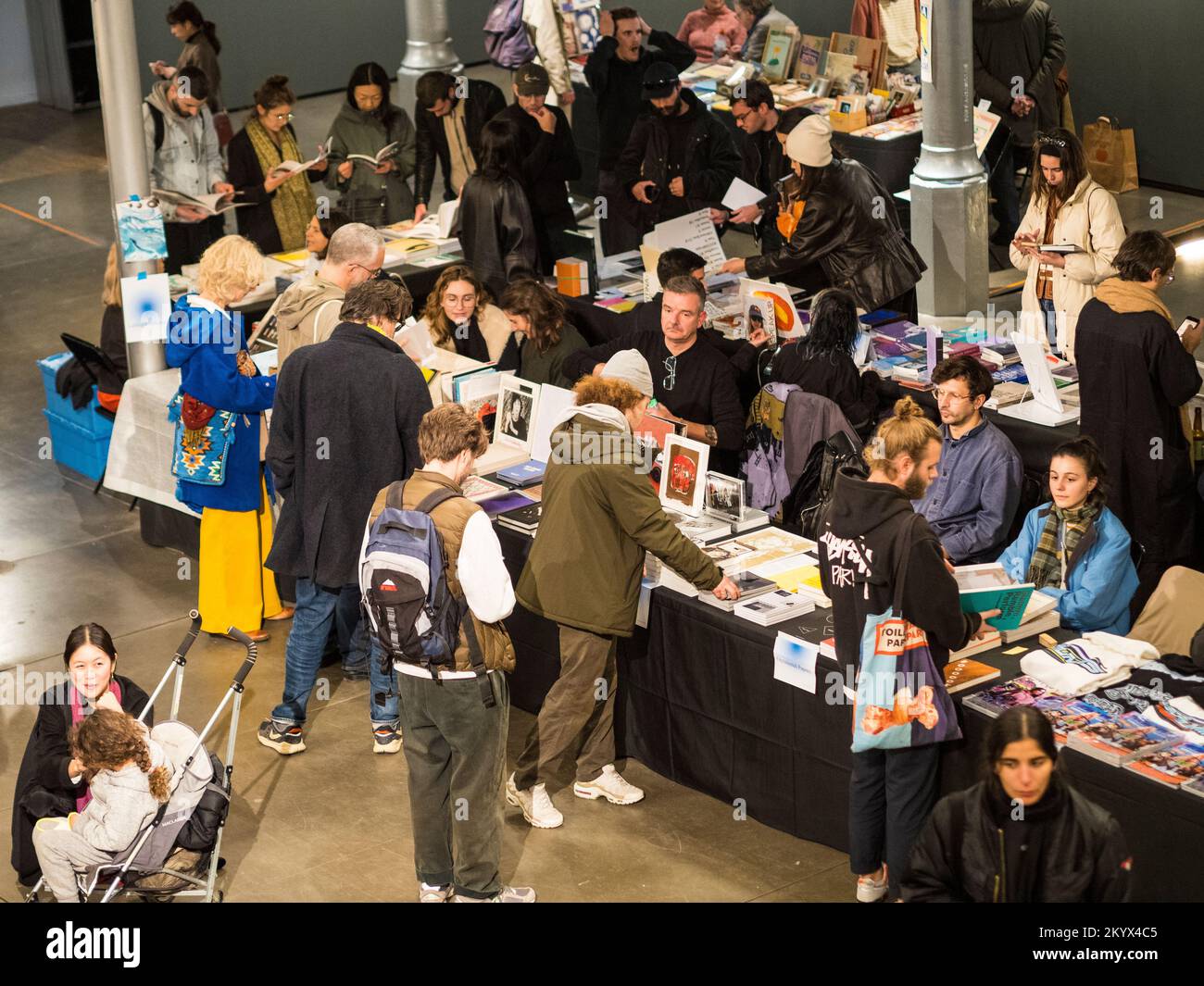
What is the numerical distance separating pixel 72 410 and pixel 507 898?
15.4 feet

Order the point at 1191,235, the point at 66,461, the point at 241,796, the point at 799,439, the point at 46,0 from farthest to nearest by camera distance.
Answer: the point at 46,0 → the point at 1191,235 → the point at 66,461 → the point at 799,439 → the point at 241,796

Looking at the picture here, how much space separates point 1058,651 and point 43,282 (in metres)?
9.39

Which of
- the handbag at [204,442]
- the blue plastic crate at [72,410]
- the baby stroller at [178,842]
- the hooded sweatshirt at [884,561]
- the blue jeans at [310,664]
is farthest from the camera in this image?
the blue plastic crate at [72,410]

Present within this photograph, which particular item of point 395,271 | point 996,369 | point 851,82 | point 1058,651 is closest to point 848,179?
point 996,369

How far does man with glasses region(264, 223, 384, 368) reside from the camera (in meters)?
6.66

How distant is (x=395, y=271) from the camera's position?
9422 mm

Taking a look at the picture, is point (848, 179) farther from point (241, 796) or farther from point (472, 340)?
point (241, 796)

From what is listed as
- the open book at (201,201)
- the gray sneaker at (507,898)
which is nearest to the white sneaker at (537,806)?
the gray sneaker at (507,898)

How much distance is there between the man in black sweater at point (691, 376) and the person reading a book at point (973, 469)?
963mm

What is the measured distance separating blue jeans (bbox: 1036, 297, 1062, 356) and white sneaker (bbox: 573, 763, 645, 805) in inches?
120

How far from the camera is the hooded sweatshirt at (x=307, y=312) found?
22.5 ft

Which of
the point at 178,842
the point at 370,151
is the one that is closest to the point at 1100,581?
the point at 178,842

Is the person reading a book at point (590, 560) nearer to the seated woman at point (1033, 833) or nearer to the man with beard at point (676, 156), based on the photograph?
the seated woman at point (1033, 833)

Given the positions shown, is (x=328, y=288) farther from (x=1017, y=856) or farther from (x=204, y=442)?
(x=1017, y=856)
